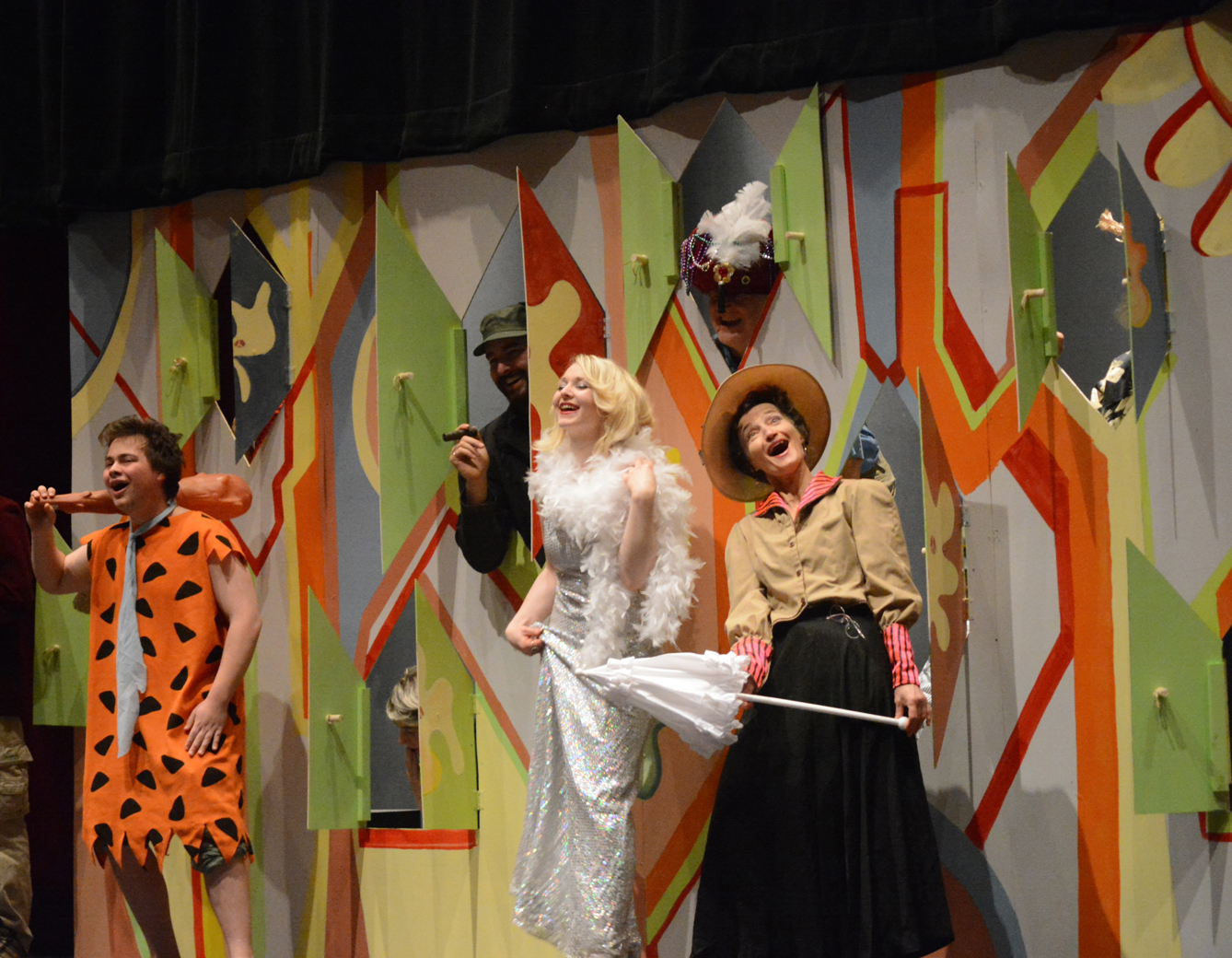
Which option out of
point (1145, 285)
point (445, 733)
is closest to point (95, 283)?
point (445, 733)

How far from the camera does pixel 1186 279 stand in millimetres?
2826

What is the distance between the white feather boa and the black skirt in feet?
0.86

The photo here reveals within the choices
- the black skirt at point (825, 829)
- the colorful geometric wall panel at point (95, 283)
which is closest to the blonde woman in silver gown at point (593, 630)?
the black skirt at point (825, 829)

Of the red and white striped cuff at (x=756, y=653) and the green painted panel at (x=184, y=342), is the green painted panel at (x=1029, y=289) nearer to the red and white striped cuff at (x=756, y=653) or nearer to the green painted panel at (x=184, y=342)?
the red and white striped cuff at (x=756, y=653)

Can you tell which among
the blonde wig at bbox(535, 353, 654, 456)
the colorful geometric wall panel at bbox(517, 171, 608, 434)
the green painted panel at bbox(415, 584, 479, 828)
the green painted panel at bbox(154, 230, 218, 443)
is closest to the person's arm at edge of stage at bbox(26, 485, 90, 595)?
the green painted panel at bbox(154, 230, 218, 443)

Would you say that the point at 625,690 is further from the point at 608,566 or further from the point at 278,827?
the point at 278,827

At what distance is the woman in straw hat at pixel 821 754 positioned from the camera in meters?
2.58

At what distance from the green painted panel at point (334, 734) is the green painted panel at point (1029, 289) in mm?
1865

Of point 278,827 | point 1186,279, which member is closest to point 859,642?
point 1186,279

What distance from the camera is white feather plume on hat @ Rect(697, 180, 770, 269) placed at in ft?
10.4

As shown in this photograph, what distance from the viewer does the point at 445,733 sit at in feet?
11.3

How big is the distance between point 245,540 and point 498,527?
0.92 metres

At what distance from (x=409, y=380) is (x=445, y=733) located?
36.8 inches

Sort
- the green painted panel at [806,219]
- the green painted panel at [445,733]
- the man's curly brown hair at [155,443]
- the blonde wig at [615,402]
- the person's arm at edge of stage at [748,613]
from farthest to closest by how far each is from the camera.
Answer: the green painted panel at [445,733], the man's curly brown hair at [155,443], the green painted panel at [806,219], the blonde wig at [615,402], the person's arm at edge of stage at [748,613]
